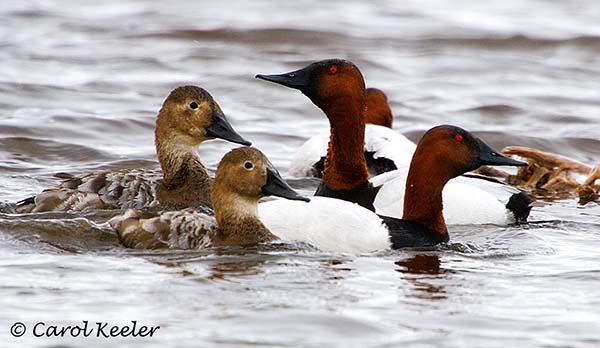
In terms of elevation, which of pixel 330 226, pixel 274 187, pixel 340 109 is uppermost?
pixel 340 109

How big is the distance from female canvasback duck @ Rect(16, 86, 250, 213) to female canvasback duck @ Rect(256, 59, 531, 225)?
633mm

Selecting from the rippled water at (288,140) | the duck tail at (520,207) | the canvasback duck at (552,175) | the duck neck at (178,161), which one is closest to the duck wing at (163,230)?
the rippled water at (288,140)

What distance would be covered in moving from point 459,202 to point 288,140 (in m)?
4.32

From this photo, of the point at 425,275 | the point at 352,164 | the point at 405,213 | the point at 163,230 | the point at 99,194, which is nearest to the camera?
the point at 425,275

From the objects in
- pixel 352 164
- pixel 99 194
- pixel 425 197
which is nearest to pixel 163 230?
pixel 99 194

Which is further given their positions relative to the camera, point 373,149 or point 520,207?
point 373,149

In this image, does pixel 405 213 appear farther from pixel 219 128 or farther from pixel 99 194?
pixel 99 194

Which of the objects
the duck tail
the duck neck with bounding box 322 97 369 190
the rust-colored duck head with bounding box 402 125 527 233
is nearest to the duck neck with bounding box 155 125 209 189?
the duck neck with bounding box 322 97 369 190

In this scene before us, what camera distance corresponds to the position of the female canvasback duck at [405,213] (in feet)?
28.7

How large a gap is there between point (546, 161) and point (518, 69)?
640cm

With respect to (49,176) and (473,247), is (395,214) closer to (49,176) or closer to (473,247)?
(473,247)

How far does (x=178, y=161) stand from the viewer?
10.2 m

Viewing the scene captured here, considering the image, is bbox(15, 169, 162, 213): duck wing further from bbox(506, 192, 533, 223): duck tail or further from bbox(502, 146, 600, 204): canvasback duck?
bbox(502, 146, 600, 204): canvasback duck

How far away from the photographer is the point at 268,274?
8.14 meters
